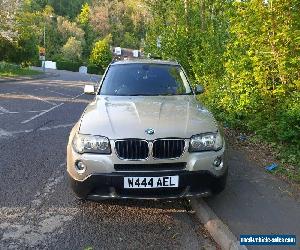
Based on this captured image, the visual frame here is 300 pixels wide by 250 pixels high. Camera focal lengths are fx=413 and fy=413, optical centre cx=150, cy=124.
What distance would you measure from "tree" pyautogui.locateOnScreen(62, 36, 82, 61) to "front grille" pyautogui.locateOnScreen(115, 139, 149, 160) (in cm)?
8917

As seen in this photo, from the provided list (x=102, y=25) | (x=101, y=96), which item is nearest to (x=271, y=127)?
(x=101, y=96)

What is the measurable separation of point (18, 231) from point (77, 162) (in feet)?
3.05

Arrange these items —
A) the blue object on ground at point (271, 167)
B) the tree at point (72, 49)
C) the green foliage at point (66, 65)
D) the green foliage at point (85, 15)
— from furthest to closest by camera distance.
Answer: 1. the green foliage at point (85, 15)
2. the tree at point (72, 49)
3. the green foliage at point (66, 65)
4. the blue object on ground at point (271, 167)

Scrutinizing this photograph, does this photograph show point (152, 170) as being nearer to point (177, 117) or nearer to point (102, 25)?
point (177, 117)

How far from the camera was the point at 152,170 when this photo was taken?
4.35 m

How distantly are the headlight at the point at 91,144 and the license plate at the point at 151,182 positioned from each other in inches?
15.4

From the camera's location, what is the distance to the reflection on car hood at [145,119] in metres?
4.44

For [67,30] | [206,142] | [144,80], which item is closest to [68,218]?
[206,142]

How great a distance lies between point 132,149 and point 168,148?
383 mm

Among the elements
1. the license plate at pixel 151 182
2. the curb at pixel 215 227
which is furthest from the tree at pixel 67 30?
the license plate at pixel 151 182

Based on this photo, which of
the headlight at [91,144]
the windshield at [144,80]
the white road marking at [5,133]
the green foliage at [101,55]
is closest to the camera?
the headlight at [91,144]

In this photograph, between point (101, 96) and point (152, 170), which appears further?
point (101, 96)

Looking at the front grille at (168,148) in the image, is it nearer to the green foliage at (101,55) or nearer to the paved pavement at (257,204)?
the paved pavement at (257,204)

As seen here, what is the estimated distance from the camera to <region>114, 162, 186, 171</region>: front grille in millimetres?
4363
